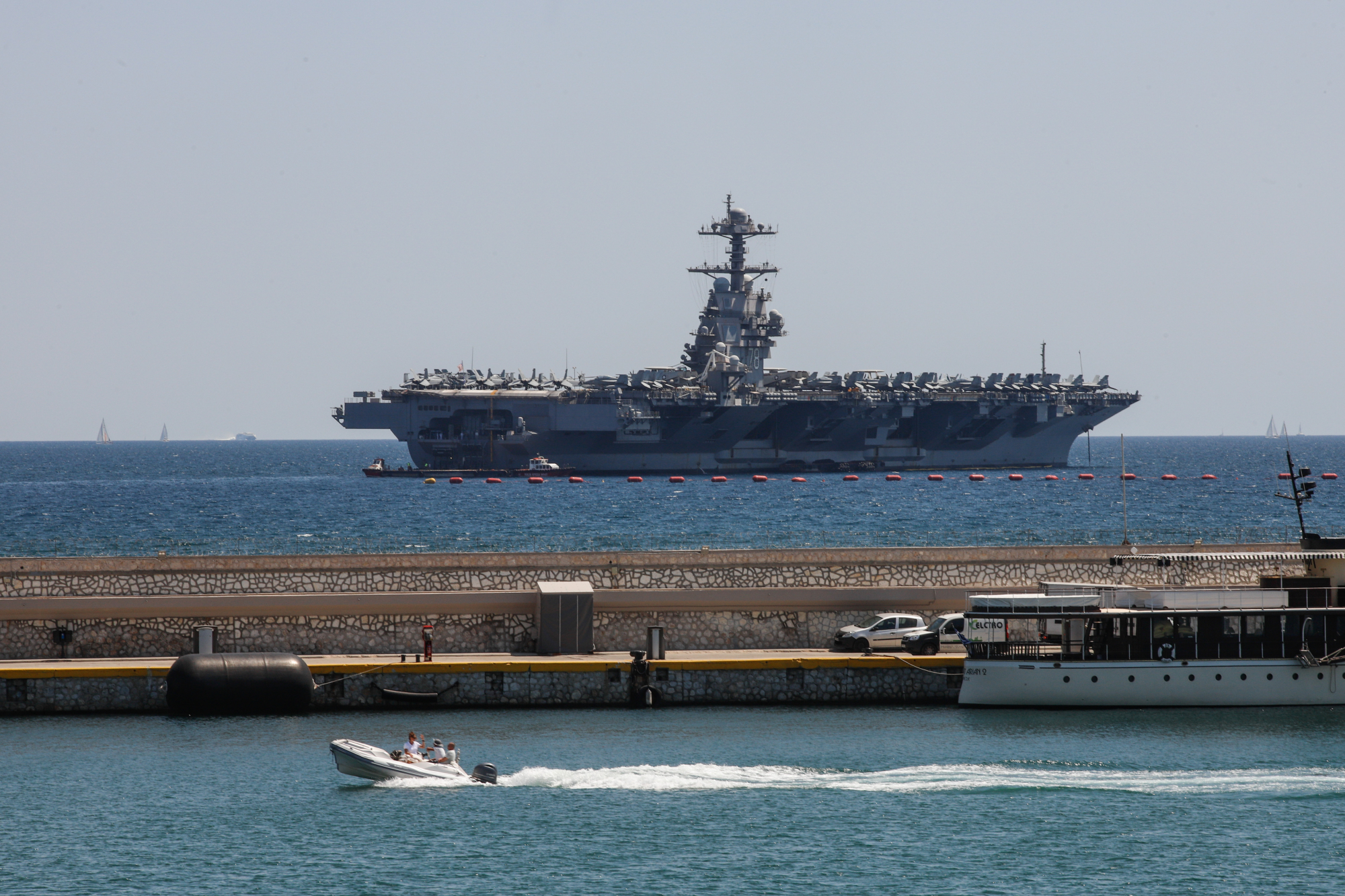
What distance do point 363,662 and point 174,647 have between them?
371 centimetres

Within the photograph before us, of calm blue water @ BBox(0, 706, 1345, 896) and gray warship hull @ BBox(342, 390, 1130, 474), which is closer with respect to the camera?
calm blue water @ BBox(0, 706, 1345, 896)

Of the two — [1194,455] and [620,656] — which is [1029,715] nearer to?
[620,656]

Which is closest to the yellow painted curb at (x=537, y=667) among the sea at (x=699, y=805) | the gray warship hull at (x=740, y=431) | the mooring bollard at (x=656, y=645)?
the mooring bollard at (x=656, y=645)

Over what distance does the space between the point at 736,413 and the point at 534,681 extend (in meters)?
78.4

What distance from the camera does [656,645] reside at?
26844 millimetres

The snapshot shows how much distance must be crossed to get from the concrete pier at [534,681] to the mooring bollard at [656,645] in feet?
1.19

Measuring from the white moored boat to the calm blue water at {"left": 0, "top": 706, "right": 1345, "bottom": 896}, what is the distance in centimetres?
39

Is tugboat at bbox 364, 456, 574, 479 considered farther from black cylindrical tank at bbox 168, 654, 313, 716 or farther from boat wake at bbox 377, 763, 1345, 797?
boat wake at bbox 377, 763, 1345, 797

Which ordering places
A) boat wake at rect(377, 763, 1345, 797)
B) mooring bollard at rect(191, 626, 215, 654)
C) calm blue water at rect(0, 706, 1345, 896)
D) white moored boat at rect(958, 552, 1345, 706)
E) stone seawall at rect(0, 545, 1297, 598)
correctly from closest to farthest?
calm blue water at rect(0, 706, 1345, 896) → boat wake at rect(377, 763, 1345, 797) → white moored boat at rect(958, 552, 1345, 706) → mooring bollard at rect(191, 626, 215, 654) → stone seawall at rect(0, 545, 1297, 598)

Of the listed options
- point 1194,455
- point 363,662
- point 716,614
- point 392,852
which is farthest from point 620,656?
point 1194,455

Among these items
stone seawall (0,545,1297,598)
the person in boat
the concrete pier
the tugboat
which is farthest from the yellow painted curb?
the tugboat

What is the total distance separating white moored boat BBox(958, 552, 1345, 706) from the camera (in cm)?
2586

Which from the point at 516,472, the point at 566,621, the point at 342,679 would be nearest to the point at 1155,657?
the point at 566,621

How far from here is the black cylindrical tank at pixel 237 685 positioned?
973 inches
